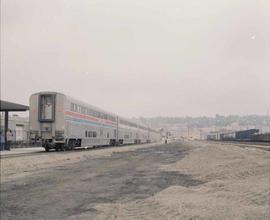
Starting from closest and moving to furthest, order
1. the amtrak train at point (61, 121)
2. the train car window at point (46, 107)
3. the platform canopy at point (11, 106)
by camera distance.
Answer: the amtrak train at point (61, 121) < the train car window at point (46, 107) < the platform canopy at point (11, 106)

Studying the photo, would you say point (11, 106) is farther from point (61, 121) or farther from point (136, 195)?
point (136, 195)

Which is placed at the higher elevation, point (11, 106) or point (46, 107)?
point (11, 106)

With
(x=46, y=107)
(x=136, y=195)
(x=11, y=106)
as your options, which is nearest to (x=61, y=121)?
(x=46, y=107)

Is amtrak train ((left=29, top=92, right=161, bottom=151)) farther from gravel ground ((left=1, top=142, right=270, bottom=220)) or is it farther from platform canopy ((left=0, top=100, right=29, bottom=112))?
gravel ground ((left=1, top=142, right=270, bottom=220))

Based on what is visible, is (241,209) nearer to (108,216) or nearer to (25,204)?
(108,216)

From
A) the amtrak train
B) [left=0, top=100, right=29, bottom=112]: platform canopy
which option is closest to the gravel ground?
the amtrak train

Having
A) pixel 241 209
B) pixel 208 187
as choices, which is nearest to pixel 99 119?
pixel 208 187

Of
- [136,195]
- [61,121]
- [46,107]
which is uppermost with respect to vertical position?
[46,107]

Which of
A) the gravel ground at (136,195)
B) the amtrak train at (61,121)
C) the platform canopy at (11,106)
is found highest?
the platform canopy at (11,106)

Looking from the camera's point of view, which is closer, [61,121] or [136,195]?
[136,195]

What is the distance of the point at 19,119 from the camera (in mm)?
77062

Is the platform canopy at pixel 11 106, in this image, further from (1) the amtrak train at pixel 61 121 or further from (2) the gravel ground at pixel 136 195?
(2) the gravel ground at pixel 136 195

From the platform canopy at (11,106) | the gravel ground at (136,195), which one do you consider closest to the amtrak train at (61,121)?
the platform canopy at (11,106)

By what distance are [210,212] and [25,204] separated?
15.1ft
